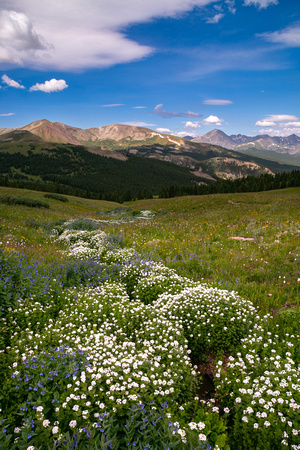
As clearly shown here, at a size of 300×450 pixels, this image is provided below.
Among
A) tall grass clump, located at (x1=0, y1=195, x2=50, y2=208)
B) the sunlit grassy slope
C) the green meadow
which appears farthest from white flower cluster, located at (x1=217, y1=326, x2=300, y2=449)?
tall grass clump, located at (x1=0, y1=195, x2=50, y2=208)

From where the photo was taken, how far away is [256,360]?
4840 mm

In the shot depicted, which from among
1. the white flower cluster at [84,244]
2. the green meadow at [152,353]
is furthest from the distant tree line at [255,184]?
the green meadow at [152,353]

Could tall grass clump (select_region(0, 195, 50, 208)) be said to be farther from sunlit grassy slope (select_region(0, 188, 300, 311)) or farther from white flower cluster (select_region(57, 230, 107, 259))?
white flower cluster (select_region(57, 230, 107, 259))

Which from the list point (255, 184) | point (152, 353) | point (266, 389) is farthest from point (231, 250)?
point (255, 184)

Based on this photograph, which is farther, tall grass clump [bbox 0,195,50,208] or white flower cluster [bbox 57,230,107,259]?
tall grass clump [bbox 0,195,50,208]

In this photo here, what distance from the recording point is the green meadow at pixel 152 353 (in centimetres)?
331

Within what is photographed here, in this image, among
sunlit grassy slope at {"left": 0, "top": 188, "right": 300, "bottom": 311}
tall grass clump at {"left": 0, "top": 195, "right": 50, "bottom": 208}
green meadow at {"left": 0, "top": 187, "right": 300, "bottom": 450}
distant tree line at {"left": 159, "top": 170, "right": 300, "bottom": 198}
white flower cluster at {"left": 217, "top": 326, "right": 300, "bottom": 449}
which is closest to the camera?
green meadow at {"left": 0, "top": 187, "right": 300, "bottom": 450}

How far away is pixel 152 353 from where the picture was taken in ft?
16.5

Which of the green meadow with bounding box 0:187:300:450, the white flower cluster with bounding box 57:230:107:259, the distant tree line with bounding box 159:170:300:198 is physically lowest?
the distant tree line with bounding box 159:170:300:198

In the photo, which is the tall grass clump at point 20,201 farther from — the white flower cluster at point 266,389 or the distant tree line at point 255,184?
the distant tree line at point 255,184

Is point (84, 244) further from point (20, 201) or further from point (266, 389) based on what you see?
point (20, 201)

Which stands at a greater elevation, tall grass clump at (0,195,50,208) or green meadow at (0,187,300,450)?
green meadow at (0,187,300,450)

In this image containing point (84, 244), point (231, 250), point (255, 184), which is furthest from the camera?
point (255, 184)

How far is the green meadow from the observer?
3314 millimetres
